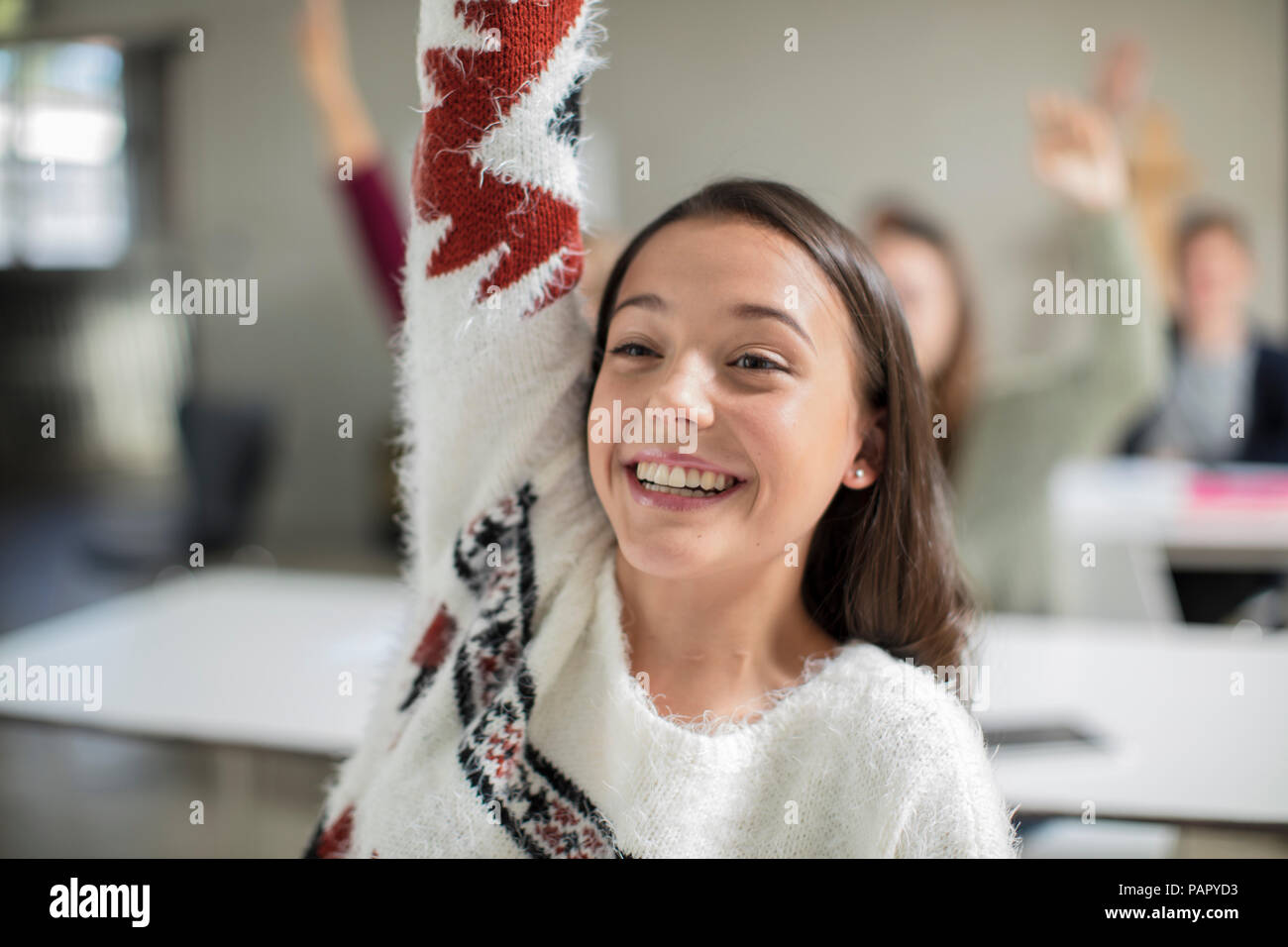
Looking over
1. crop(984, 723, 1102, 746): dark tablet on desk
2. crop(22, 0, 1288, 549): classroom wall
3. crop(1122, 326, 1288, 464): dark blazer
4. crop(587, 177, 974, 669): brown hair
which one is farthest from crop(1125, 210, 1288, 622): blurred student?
crop(587, 177, 974, 669): brown hair

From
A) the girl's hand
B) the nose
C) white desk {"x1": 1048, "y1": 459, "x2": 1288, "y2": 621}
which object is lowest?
white desk {"x1": 1048, "y1": 459, "x2": 1288, "y2": 621}

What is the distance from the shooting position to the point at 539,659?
841mm

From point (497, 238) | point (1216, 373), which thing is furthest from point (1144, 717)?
point (1216, 373)

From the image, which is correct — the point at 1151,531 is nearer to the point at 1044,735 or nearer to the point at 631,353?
the point at 1044,735

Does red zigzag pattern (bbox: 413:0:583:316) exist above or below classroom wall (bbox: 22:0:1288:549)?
below

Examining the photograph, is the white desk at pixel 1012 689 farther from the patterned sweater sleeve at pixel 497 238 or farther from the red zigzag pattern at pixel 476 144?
the red zigzag pattern at pixel 476 144

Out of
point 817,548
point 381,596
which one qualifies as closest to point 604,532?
point 817,548

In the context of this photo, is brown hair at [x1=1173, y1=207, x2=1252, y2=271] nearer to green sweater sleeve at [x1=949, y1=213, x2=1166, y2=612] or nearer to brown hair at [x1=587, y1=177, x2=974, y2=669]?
green sweater sleeve at [x1=949, y1=213, x2=1166, y2=612]

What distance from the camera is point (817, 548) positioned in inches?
36.1

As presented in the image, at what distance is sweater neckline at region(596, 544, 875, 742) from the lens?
0.82 meters

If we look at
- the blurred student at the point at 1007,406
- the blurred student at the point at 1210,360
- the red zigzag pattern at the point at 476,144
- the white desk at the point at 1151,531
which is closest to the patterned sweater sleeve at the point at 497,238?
the red zigzag pattern at the point at 476,144

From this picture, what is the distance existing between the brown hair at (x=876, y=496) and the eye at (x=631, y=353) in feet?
0.28

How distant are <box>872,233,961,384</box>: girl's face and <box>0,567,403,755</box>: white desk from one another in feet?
3.61

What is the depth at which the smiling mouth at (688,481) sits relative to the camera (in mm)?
764
